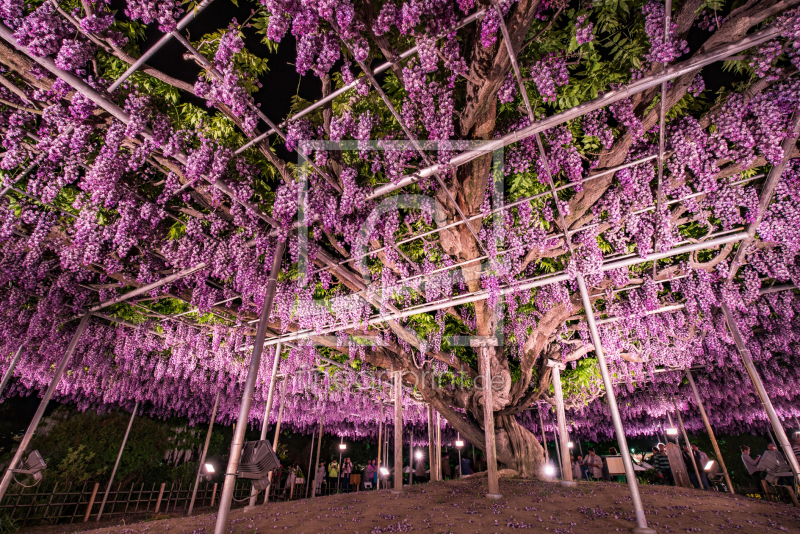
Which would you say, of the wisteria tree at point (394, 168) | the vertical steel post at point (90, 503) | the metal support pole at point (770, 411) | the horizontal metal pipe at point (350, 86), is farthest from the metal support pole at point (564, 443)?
the vertical steel post at point (90, 503)

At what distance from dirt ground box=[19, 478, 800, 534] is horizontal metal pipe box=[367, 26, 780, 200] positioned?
447 cm

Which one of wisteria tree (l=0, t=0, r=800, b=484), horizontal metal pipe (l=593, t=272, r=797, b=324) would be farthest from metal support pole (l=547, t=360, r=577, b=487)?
horizontal metal pipe (l=593, t=272, r=797, b=324)

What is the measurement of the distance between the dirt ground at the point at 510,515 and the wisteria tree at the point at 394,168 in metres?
3.10

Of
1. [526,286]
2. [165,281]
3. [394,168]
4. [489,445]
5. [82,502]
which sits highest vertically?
[394,168]

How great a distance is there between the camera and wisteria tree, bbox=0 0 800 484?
2912 millimetres

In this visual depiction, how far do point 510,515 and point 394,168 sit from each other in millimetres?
5090

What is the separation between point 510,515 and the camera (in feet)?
15.8

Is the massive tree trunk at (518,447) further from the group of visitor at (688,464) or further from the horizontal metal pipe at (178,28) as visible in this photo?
the horizontal metal pipe at (178,28)

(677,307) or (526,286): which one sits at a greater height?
(677,307)

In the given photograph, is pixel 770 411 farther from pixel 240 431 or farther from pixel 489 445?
pixel 240 431

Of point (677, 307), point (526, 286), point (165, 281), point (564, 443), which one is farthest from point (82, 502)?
point (677, 307)

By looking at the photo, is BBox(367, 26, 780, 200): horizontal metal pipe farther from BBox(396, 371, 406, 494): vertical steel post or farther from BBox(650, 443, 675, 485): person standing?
BBox(650, 443, 675, 485): person standing

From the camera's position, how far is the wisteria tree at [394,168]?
2.91m

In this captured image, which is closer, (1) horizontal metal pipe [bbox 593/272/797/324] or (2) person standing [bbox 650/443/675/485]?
(1) horizontal metal pipe [bbox 593/272/797/324]
